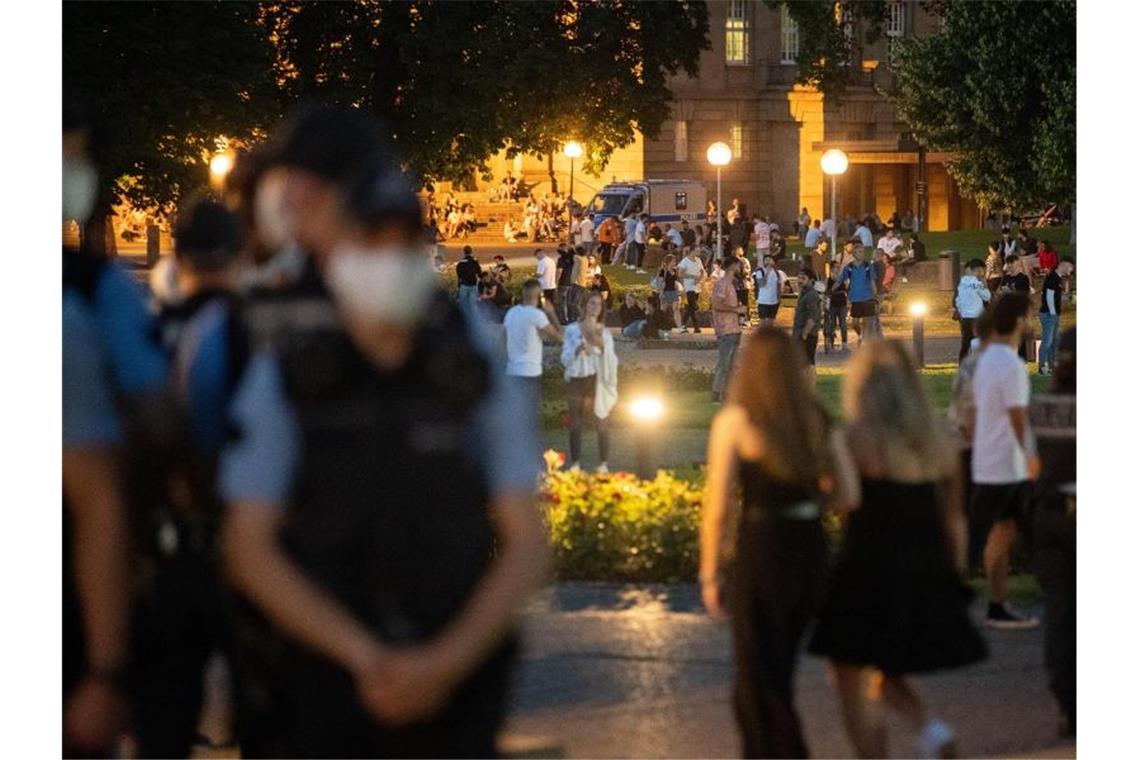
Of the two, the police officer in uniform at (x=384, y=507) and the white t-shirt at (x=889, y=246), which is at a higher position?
the white t-shirt at (x=889, y=246)

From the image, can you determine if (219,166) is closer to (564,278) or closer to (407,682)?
(407,682)

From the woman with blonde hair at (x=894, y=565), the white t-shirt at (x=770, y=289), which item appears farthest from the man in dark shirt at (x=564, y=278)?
the woman with blonde hair at (x=894, y=565)

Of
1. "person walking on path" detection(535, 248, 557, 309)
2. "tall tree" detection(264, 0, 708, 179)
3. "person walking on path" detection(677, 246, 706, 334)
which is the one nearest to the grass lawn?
"tall tree" detection(264, 0, 708, 179)

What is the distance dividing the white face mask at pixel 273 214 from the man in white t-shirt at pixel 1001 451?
3.58 meters

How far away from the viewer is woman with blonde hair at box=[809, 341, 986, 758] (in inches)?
223

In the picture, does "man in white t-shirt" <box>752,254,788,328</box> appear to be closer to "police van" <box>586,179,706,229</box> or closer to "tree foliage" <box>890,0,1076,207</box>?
"tree foliage" <box>890,0,1076,207</box>

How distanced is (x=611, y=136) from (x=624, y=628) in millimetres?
4252

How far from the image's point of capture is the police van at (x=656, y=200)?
1698 inches

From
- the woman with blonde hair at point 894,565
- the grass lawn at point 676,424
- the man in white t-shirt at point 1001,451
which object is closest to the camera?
the woman with blonde hair at point 894,565

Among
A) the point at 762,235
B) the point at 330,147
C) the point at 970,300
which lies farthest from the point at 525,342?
the point at 762,235

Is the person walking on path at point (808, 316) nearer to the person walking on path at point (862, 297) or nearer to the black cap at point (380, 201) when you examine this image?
the person walking on path at point (862, 297)

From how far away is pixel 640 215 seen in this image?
4003 centimetres
